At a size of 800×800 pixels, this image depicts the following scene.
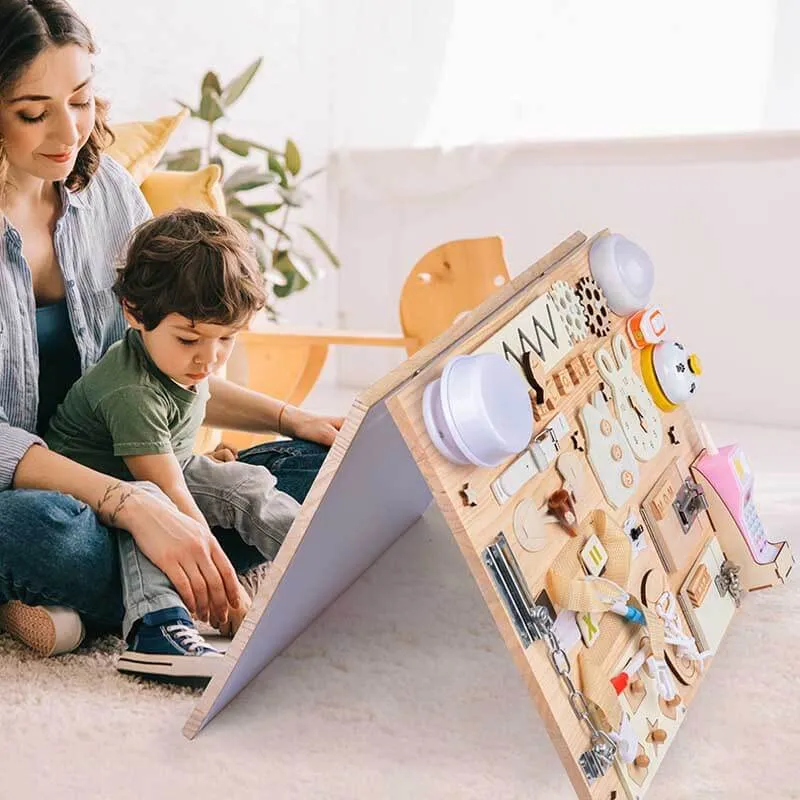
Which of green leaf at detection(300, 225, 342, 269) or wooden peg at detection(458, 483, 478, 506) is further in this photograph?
green leaf at detection(300, 225, 342, 269)

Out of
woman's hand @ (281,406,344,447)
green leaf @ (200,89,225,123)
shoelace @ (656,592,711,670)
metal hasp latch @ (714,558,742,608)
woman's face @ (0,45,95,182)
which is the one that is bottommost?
woman's hand @ (281,406,344,447)

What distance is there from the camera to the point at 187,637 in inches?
43.4

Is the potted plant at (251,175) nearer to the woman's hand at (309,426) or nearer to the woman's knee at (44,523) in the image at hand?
the woman's hand at (309,426)

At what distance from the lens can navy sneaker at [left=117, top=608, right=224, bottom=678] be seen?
1.08 metres

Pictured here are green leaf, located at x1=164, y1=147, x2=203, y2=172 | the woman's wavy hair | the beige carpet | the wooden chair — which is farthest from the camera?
green leaf, located at x1=164, y1=147, x2=203, y2=172

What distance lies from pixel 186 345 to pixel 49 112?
0.29 metres

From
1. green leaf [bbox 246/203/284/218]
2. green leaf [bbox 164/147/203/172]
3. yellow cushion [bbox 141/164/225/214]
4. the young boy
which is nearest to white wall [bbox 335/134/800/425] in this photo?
green leaf [bbox 246/203/284/218]

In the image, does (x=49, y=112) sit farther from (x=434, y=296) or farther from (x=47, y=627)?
(x=434, y=296)

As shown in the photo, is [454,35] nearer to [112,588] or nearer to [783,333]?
[783,333]

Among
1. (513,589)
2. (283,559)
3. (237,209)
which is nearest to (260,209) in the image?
(237,209)

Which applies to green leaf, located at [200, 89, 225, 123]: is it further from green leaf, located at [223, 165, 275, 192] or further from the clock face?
the clock face

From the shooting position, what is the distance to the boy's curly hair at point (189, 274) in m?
1.20

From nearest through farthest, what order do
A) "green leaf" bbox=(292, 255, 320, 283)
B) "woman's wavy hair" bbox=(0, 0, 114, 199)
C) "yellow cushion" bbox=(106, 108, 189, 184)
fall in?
"woman's wavy hair" bbox=(0, 0, 114, 199)
"yellow cushion" bbox=(106, 108, 189, 184)
"green leaf" bbox=(292, 255, 320, 283)

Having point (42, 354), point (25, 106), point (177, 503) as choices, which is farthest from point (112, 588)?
point (25, 106)
